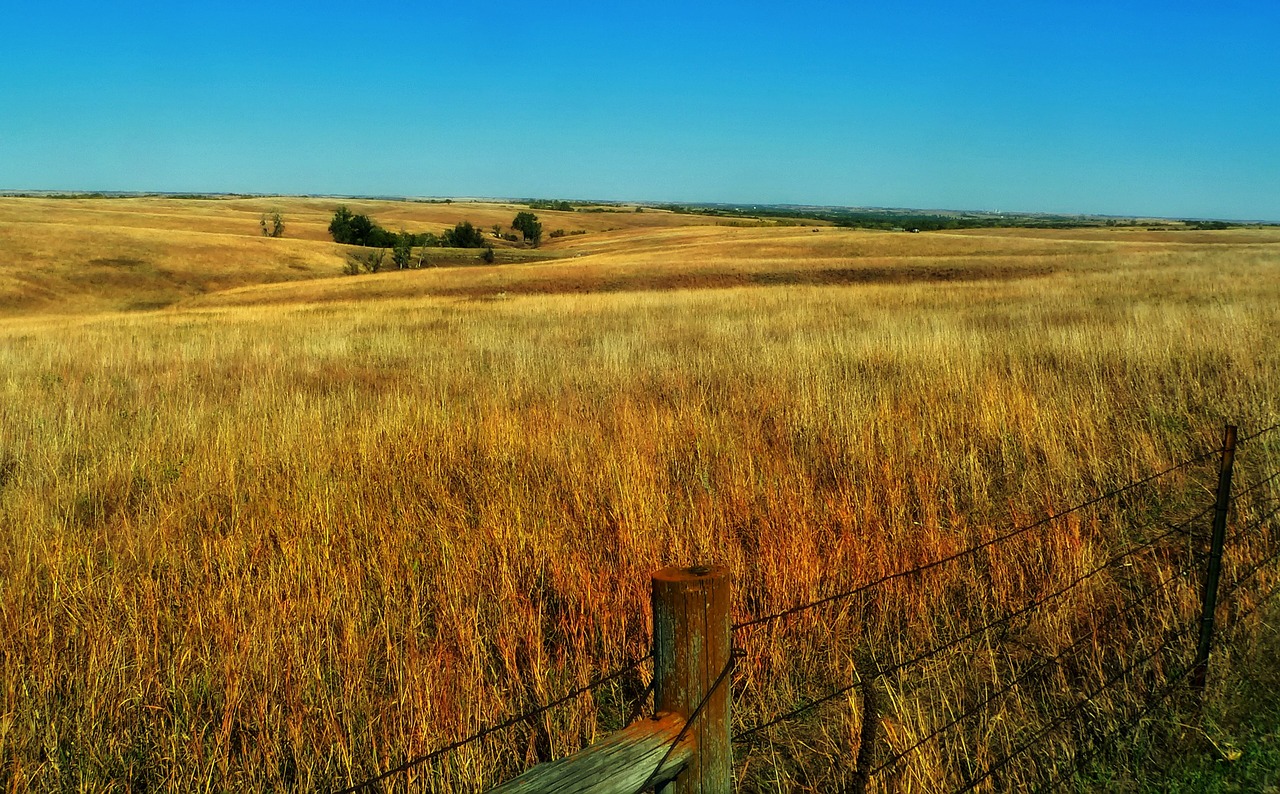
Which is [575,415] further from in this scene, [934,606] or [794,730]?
[794,730]

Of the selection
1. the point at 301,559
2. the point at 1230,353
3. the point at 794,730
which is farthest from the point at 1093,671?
the point at 1230,353

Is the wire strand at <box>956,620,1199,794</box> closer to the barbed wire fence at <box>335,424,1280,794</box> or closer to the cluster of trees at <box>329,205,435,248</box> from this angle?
the barbed wire fence at <box>335,424,1280,794</box>

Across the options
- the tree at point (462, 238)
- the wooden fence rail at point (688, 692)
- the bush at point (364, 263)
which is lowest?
the bush at point (364, 263)

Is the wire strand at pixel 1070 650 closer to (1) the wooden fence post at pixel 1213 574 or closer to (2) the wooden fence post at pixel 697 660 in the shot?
(1) the wooden fence post at pixel 1213 574

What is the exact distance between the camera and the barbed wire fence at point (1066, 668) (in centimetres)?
348

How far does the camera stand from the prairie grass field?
366 centimetres

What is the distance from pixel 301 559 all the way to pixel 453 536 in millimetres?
926

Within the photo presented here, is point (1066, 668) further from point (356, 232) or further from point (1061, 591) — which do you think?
point (356, 232)

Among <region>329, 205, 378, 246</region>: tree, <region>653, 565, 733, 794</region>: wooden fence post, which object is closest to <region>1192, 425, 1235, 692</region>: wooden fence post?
<region>653, 565, 733, 794</region>: wooden fence post

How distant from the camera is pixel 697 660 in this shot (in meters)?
2.01

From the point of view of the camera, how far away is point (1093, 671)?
13.8 feet

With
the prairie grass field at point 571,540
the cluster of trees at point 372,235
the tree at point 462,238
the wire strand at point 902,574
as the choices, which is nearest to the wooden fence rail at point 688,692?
the wire strand at point 902,574

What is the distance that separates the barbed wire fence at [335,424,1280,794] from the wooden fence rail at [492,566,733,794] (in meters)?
0.76

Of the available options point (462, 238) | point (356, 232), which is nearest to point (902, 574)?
point (462, 238)
